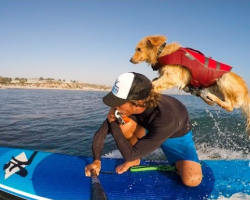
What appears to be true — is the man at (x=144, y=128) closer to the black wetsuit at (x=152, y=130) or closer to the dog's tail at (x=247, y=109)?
the black wetsuit at (x=152, y=130)

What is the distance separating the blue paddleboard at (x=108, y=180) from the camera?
312cm

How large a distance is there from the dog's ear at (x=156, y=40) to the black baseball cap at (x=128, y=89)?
2111 millimetres

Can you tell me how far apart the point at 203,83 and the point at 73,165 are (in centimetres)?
321

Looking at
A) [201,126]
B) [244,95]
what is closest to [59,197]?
[244,95]

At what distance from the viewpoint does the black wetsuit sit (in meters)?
2.70

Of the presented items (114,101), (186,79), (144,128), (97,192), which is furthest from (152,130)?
(186,79)

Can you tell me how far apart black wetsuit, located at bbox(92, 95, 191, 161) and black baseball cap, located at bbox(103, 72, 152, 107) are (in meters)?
0.40

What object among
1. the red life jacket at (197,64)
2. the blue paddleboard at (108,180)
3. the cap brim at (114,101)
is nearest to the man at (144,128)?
the cap brim at (114,101)

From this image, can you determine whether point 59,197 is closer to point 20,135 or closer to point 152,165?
point 152,165

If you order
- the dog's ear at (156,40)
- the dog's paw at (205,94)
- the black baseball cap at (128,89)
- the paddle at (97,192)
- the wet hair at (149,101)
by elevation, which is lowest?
the paddle at (97,192)

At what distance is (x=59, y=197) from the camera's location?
3.03 metres

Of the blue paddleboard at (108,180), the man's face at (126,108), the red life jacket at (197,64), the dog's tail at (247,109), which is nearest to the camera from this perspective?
the man's face at (126,108)

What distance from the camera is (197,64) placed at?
4.38 metres

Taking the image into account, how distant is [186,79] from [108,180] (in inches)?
105
